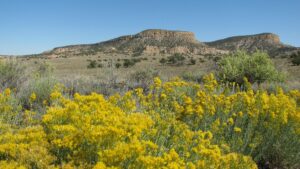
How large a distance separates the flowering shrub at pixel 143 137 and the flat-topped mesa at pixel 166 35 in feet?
337

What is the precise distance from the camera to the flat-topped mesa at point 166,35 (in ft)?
362

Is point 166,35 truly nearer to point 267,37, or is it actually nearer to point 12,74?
point 267,37

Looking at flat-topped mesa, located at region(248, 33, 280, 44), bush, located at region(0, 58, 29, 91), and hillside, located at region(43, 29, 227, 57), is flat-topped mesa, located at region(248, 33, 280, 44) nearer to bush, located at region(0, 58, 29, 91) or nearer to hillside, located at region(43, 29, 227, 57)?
hillside, located at region(43, 29, 227, 57)

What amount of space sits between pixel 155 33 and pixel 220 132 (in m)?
110

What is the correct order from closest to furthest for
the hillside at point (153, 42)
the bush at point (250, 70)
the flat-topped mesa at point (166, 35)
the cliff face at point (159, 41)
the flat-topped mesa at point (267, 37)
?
the bush at point (250, 70) → the cliff face at point (159, 41) → the hillside at point (153, 42) → the flat-topped mesa at point (267, 37) → the flat-topped mesa at point (166, 35)

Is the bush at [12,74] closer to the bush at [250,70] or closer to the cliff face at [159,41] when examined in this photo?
the bush at [250,70]

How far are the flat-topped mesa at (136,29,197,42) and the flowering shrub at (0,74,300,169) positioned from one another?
102796 mm

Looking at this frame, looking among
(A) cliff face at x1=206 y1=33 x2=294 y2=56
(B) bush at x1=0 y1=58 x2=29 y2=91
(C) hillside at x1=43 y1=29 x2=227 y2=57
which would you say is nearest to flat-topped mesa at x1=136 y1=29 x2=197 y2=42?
(C) hillside at x1=43 y1=29 x2=227 y2=57

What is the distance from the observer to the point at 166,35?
113m

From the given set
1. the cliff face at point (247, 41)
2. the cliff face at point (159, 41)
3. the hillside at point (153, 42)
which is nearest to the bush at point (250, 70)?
the cliff face at point (159, 41)

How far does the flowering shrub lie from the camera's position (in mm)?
3488

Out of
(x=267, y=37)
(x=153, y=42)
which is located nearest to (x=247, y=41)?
(x=267, y=37)

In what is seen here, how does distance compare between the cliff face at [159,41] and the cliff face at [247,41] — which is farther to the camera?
the cliff face at [247,41]

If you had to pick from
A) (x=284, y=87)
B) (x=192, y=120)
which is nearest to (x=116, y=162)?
(x=192, y=120)
